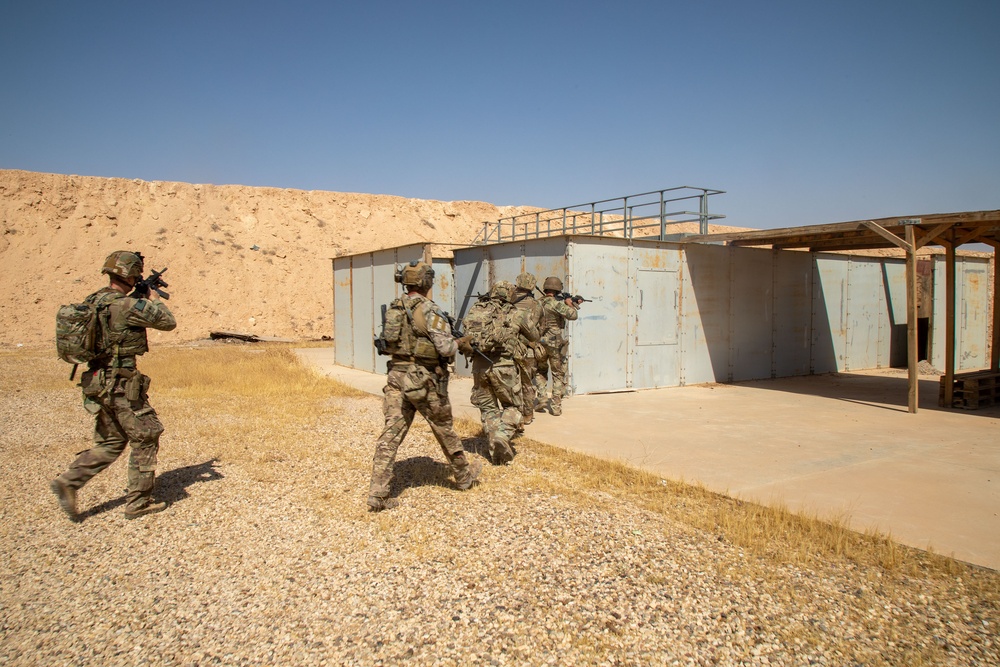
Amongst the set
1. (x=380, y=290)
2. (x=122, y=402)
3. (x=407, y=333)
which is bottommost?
(x=122, y=402)

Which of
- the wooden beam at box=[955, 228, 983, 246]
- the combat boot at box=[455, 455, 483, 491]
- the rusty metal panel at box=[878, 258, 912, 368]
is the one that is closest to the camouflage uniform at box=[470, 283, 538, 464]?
the combat boot at box=[455, 455, 483, 491]

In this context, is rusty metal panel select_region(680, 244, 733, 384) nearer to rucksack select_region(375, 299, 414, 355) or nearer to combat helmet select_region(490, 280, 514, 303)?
combat helmet select_region(490, 280, 514, 303)

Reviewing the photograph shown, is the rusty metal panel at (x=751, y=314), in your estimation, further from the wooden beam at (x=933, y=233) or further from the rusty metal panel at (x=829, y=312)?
the wooden beam at (x=933, y=233)

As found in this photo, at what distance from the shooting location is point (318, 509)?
217 inches

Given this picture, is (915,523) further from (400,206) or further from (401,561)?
(400,206)

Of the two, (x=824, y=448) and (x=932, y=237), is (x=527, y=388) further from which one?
(x=932, y=237)

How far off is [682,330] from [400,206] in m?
30.1

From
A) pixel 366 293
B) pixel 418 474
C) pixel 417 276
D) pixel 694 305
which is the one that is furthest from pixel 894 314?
pixel 417 276

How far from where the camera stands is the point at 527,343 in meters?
8.20

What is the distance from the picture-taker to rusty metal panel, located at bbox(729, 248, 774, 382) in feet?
45.0

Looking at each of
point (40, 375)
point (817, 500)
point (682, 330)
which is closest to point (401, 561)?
point (817, 500)

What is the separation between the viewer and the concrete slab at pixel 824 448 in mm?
5273

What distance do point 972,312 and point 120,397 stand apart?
19.4 m

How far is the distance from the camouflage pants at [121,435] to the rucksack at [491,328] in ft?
9.95
